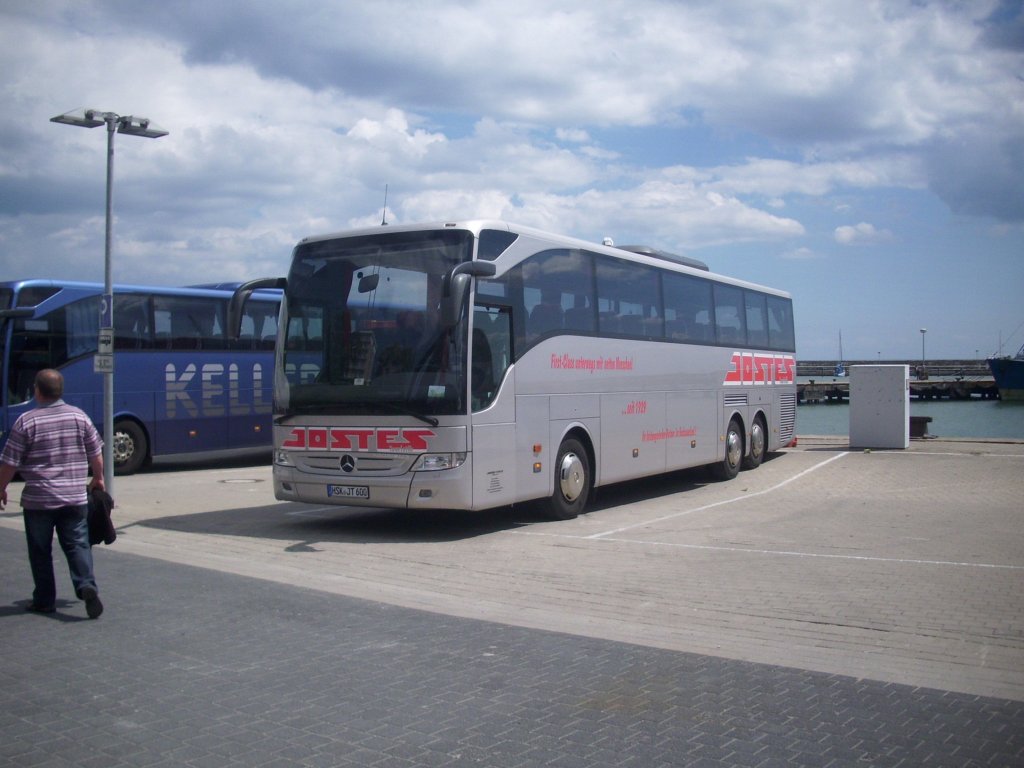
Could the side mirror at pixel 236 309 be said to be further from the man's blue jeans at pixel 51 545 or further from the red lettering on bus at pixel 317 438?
the man's blue jeans at pixel 51 545

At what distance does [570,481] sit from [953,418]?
Result: 48.5 m

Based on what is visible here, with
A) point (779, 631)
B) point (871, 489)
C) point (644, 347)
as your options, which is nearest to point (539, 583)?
point (779, 631)

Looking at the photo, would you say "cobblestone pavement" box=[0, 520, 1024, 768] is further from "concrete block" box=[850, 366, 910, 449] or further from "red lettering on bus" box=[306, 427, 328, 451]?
"concrete block" box=[850, 366, 910, 449]

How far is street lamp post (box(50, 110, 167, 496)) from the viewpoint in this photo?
564 inches

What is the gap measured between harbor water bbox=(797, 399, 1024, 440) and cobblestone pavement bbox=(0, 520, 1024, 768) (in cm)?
3167

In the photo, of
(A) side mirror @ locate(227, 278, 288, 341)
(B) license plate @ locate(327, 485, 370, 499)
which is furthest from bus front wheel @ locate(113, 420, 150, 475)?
(B) license plate @ locate(327, 485, 370, 499)

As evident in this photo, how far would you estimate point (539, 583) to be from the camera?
364 inches

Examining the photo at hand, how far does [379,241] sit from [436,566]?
13.3ft

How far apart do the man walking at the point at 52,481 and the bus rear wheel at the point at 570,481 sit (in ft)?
22.4

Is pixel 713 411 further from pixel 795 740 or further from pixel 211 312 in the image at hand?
pixel 795 740

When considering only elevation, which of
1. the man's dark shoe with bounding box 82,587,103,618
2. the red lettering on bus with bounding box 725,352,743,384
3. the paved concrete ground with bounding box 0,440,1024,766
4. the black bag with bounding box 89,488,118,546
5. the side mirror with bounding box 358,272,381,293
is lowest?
the paved concrete ground with bounding box 0,440,1024,766

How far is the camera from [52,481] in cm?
741

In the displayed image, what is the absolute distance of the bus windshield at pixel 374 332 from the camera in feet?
37.6

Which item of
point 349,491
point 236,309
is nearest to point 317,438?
point 349,491
